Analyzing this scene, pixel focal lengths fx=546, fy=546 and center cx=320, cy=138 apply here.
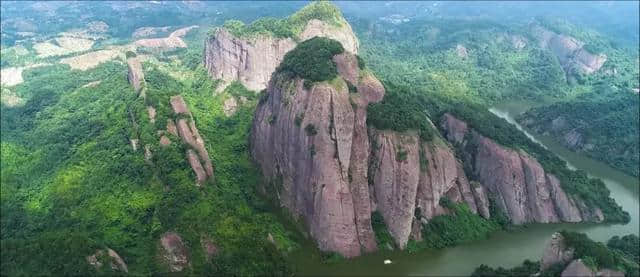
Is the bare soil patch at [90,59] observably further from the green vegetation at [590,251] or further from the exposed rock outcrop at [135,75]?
the green vegetation at [590,251]

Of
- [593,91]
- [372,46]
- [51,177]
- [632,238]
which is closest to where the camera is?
[632,238]

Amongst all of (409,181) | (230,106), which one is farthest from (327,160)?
(230,106)

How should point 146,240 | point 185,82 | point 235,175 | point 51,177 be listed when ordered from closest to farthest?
point 146,240 < point 51,177 < point 235,175 < point 185,82

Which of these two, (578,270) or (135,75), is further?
(135,75)

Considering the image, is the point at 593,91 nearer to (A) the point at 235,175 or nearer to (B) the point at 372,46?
(B) the point at 372,46

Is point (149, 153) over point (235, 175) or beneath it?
over

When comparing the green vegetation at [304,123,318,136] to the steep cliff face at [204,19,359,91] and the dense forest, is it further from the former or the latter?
the steep cliff face at [204,19,359,91]

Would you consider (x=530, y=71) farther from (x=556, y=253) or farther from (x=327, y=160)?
(x=556, y=253)

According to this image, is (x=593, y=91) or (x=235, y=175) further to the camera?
(x=593, y=91)

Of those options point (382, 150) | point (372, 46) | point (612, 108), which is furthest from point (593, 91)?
point (382, 150)
